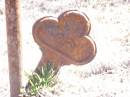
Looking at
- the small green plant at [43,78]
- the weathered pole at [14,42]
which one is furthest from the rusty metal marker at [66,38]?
the weathered pole at [14,42]

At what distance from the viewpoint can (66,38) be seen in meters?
3.82

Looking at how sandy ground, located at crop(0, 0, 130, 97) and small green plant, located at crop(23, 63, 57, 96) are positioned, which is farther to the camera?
sandy ground, located at crop(0, 0, 130, 97)

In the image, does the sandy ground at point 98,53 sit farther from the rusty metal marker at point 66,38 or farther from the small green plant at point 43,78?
the rusty metal marker at point 66,38

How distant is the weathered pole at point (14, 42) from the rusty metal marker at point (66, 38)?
1.25 feet

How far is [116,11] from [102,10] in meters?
0.25

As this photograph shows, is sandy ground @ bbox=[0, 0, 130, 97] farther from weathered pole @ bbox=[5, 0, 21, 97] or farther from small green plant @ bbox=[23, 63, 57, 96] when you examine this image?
weathered pole @ bbox=[5, 0, 21, 97]

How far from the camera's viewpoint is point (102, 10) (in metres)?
6.61

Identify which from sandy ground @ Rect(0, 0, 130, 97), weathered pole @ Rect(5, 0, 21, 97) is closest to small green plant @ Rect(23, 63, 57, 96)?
sandy ground @ Rect(0, 0, 130, 97)

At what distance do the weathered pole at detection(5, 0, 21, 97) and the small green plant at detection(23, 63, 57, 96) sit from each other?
0.75ft

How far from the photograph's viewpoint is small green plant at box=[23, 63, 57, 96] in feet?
13.1

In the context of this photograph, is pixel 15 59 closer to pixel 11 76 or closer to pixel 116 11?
pixel 11 76

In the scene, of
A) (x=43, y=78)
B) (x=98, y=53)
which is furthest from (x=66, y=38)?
(x=98, y=53)

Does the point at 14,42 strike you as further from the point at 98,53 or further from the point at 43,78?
the point at 98,53

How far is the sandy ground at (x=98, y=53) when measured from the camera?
414 cm
